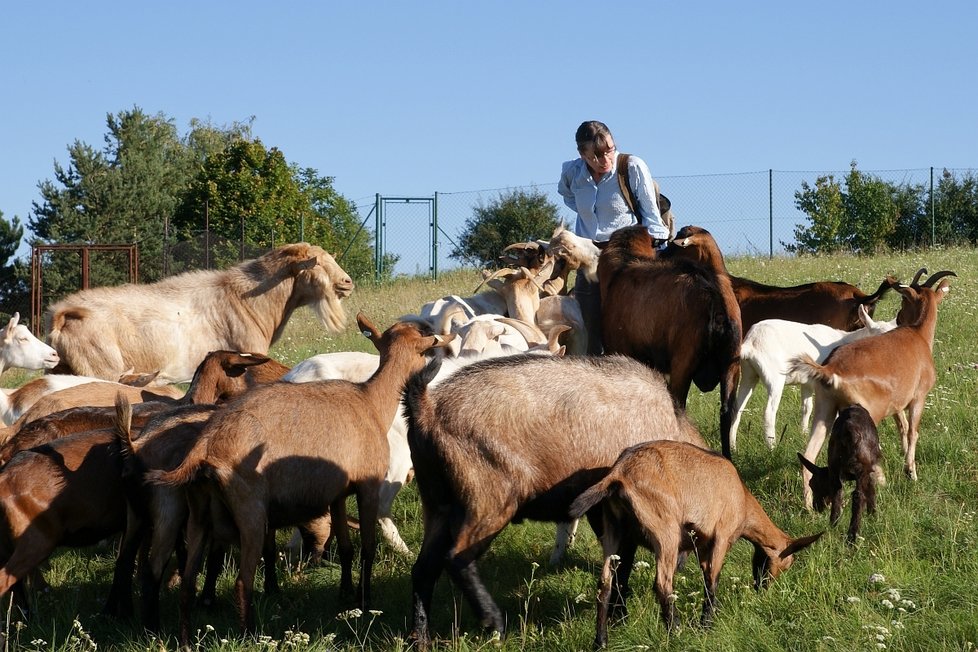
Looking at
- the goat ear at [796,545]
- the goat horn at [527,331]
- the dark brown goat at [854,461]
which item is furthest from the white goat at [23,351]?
the goat ear at [796,545]

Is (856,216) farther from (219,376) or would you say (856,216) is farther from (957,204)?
(219,376)

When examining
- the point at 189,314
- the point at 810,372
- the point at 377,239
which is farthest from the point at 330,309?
the point at 377,239

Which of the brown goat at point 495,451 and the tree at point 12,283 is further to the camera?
the tree at point 12,283

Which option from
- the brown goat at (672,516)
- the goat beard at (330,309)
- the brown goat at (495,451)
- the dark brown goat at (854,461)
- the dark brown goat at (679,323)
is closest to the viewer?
the brown goat at (672,516)

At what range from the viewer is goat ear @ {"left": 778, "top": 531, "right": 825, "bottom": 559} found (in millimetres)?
6145

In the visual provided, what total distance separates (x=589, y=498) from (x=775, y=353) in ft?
17.0

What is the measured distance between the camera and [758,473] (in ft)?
29.1

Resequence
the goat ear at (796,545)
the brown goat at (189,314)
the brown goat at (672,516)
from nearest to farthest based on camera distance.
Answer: the brown goat at (672,516)
the goat ear at (796,545)
the brown goat at (189,314)

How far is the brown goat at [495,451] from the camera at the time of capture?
583 centimetres

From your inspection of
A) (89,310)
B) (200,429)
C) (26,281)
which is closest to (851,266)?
(89,310)

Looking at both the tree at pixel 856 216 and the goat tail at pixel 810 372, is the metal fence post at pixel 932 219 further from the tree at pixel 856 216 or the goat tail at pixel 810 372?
A: the goat tail at pixel 810 372

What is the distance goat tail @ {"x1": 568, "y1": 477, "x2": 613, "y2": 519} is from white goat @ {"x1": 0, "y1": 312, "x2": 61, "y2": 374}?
774 centimetres

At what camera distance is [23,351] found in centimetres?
1176

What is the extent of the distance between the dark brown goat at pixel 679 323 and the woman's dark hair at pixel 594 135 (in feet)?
3.35
